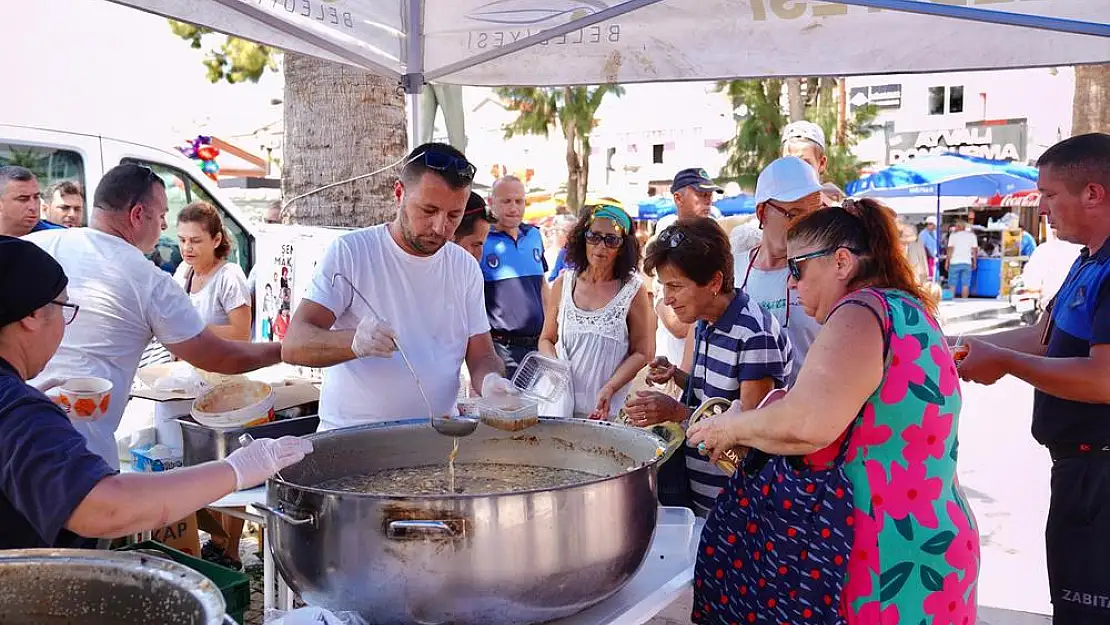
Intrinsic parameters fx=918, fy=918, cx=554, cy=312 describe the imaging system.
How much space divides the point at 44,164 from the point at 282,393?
276cm

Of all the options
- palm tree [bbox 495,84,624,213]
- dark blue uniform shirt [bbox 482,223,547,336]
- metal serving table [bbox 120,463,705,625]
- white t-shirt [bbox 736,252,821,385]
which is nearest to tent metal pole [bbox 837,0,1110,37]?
white t-shirt [bbox 736,252,821,385]

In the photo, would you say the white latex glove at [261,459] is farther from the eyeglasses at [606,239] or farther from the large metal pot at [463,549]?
the eyeglasses at [606,239]

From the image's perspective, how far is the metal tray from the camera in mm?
2883

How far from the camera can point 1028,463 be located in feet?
20.8

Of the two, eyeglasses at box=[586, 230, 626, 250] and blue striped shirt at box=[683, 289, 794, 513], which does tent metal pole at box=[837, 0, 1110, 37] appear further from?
eyeglasses at box=[586, 230, 626, 250]

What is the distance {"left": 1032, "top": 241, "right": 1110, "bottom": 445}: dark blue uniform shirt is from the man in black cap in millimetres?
2054

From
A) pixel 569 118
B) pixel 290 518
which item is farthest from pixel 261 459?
pixel 569 118

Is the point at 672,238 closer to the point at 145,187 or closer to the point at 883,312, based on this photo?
the point at 883,312

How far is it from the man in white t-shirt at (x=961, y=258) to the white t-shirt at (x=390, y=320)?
1682cm

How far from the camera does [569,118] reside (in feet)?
82.7

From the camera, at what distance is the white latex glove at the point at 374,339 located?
2234 mm

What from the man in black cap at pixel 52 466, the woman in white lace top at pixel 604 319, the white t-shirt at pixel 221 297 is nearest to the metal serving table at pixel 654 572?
the man in black cap at pixel 52 466

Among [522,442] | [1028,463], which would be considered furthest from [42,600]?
[1028,463]

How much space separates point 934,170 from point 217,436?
49.0ft
